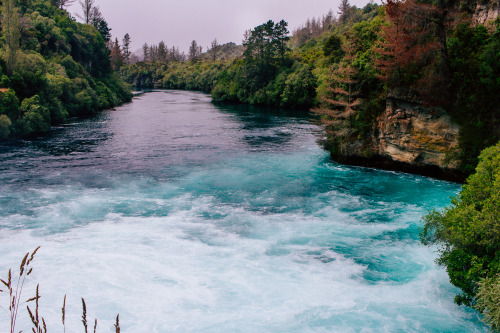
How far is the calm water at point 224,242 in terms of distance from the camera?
38.7ft

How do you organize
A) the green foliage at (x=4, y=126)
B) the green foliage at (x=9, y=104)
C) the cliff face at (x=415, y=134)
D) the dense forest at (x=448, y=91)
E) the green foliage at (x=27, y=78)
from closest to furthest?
the dense forest at (x=448, y=91) < the cliff face at (x=415, y=134) < the green foliage at (x=4, y=126) < the green foliage at (x=9, y=104) < the green foliage at (x=27, y=78)

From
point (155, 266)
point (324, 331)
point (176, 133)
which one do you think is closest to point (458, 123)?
point (324, 331)

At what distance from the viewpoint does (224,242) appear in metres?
16.5

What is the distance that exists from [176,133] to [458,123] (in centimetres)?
2796

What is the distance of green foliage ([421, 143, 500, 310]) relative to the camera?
10.4 metres

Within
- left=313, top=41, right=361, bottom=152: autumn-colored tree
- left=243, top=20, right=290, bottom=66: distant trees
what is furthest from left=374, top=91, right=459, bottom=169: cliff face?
left=243, top=20, right=290, bottom=66: distant trees

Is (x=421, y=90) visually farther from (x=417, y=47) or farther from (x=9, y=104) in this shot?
(x=9, y=104)

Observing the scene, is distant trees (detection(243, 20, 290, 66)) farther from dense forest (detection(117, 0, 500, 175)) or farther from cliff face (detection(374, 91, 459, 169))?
cliff face (detection(374, 91, 459, 169))

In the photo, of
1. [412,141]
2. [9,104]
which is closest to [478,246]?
[412,141]

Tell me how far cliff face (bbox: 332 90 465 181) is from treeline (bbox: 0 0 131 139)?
101 feet

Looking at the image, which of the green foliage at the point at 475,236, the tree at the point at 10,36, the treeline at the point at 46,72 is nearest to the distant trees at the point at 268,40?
the treeline at the point at 46,72

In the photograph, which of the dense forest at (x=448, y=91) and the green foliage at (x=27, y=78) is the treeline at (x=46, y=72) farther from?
the dense forest at (x=448, y=91)

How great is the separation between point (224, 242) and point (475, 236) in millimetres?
Answer: 9598

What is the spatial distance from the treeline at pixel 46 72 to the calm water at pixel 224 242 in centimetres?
655
